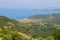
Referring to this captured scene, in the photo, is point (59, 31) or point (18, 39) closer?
point (18, 39)

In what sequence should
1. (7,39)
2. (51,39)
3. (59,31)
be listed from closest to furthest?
(7,39)
(51,39)
(59,31)

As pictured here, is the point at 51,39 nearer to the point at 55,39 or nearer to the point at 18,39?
the point at 55,39

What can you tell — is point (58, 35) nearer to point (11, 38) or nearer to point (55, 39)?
point (55, 39)

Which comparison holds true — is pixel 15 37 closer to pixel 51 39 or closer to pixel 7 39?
pixel 7 39

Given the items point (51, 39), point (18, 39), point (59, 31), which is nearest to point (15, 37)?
point (18, 39)

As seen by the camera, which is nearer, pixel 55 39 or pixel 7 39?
pixel 7 39

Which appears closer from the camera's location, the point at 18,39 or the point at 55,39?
the point at 18,39

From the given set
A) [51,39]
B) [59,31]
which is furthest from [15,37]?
[59,31]

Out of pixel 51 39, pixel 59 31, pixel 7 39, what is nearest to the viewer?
pixel 7 39
